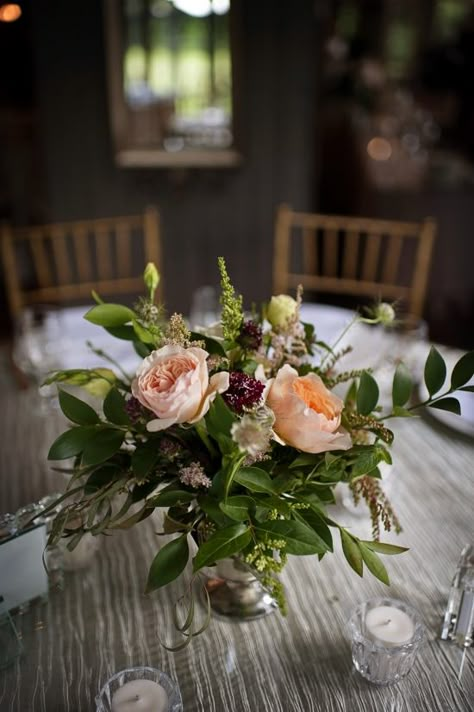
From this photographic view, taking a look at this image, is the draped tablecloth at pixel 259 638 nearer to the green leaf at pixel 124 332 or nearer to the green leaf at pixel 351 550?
the green leaf at pixel 351 550

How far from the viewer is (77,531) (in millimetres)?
730

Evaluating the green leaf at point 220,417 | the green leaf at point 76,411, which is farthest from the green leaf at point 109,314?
the green leaf at point 220,417

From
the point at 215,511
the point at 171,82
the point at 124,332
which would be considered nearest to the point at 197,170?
the point at 171,82

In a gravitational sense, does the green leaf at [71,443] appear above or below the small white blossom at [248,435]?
below

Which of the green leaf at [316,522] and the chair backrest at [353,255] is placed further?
the chair backrest at [353,255]

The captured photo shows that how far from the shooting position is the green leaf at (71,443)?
75cm

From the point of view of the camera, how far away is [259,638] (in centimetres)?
83

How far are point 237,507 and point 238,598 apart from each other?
239 millimetres

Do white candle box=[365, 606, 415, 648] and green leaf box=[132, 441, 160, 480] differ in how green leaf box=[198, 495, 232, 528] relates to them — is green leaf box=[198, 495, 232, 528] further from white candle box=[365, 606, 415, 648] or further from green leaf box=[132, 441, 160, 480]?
white candle box=[365, 606, 415, 648]

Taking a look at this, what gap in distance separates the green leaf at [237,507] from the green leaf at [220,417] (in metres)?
0.07

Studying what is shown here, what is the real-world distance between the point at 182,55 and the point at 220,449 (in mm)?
2549

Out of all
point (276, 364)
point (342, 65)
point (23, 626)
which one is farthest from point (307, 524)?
point (342, 65)

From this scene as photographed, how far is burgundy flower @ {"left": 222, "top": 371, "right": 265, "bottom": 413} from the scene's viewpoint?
26.8 inches

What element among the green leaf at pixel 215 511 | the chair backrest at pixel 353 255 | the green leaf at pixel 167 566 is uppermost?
the green leaf at pixel 215 511
